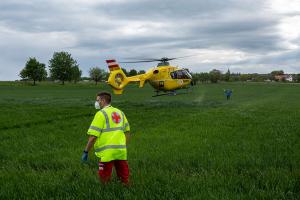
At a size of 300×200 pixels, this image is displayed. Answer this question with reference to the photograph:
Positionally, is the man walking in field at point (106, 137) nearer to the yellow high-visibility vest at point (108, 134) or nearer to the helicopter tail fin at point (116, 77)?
the yellow high-visibility vest at point (108, 134)

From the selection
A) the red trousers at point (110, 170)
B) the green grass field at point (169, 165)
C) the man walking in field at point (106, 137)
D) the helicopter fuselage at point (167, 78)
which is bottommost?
the green grass field at point (169, 165)

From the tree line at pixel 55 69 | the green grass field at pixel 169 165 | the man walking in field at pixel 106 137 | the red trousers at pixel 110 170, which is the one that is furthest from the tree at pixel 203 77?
the man walking in field at pixel 106 137

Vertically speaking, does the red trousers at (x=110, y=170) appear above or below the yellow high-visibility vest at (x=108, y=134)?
below

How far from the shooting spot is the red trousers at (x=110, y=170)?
6922mm

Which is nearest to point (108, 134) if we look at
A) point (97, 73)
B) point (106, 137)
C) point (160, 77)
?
point (106, 137)

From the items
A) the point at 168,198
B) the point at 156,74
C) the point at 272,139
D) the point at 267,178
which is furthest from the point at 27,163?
the point at 156,74

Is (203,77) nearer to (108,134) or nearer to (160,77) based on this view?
(160,77)

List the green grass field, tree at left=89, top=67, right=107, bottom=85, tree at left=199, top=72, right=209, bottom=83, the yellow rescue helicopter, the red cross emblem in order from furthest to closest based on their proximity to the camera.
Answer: tree at left=89, top=67, right=107, bottom=85, tree at left=199, top=72, right=209, bottom=83, the yellow rescue helicopter, the red cross emblem, the green grass field

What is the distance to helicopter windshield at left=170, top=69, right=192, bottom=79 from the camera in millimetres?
29828

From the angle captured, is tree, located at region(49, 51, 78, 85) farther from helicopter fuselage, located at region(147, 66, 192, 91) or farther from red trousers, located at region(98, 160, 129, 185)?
red trousers, located at region(98, 160, 129, 185)

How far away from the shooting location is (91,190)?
677cm

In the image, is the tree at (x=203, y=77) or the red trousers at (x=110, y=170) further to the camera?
the tree at (x=203, y=77)

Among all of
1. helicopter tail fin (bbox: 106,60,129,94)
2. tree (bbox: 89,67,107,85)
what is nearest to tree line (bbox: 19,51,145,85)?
tree (bbox: 89,67,107,85)

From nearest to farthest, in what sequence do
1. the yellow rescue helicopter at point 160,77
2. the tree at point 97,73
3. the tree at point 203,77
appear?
the yellow rescue helicopter at point 160,77
the tree at point 203,77
the tree at point 97,73
